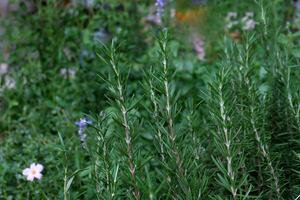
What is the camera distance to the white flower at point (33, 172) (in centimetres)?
250

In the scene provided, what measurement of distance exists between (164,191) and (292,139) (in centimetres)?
44

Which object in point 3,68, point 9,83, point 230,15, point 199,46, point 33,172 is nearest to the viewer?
point 33,172

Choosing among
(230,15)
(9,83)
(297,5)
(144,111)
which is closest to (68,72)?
(9,83)

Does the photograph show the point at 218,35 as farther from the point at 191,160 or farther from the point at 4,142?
the point at 191,160

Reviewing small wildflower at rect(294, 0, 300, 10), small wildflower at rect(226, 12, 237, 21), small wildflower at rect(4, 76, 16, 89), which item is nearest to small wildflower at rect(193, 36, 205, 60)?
small wildflower at rect(226, 12, 237, 21)

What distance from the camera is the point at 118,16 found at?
3936 mm

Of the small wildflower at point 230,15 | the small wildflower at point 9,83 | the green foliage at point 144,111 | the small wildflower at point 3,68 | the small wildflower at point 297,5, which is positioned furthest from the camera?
the small wildflower at point 297,5

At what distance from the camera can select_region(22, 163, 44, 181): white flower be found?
98.4 inches

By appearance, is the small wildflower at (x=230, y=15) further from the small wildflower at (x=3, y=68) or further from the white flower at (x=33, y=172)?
the white flower at (x=33, y=172)

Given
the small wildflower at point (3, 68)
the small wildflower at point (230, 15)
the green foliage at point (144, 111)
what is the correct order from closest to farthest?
1. the green foliage at point (144, 111)
2. the small wildflower at point (3, 68)
3. the small wildflower at point (230, 15)

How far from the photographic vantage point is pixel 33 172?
2.53 m

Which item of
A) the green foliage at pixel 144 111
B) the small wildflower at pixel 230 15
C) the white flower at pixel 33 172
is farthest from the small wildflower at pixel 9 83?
the small wildflower at pixel 230 15

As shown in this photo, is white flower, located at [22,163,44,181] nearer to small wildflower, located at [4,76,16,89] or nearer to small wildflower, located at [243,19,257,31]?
small wildflower, located at [4,76,16,89]

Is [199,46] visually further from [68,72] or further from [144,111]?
[144,111]
